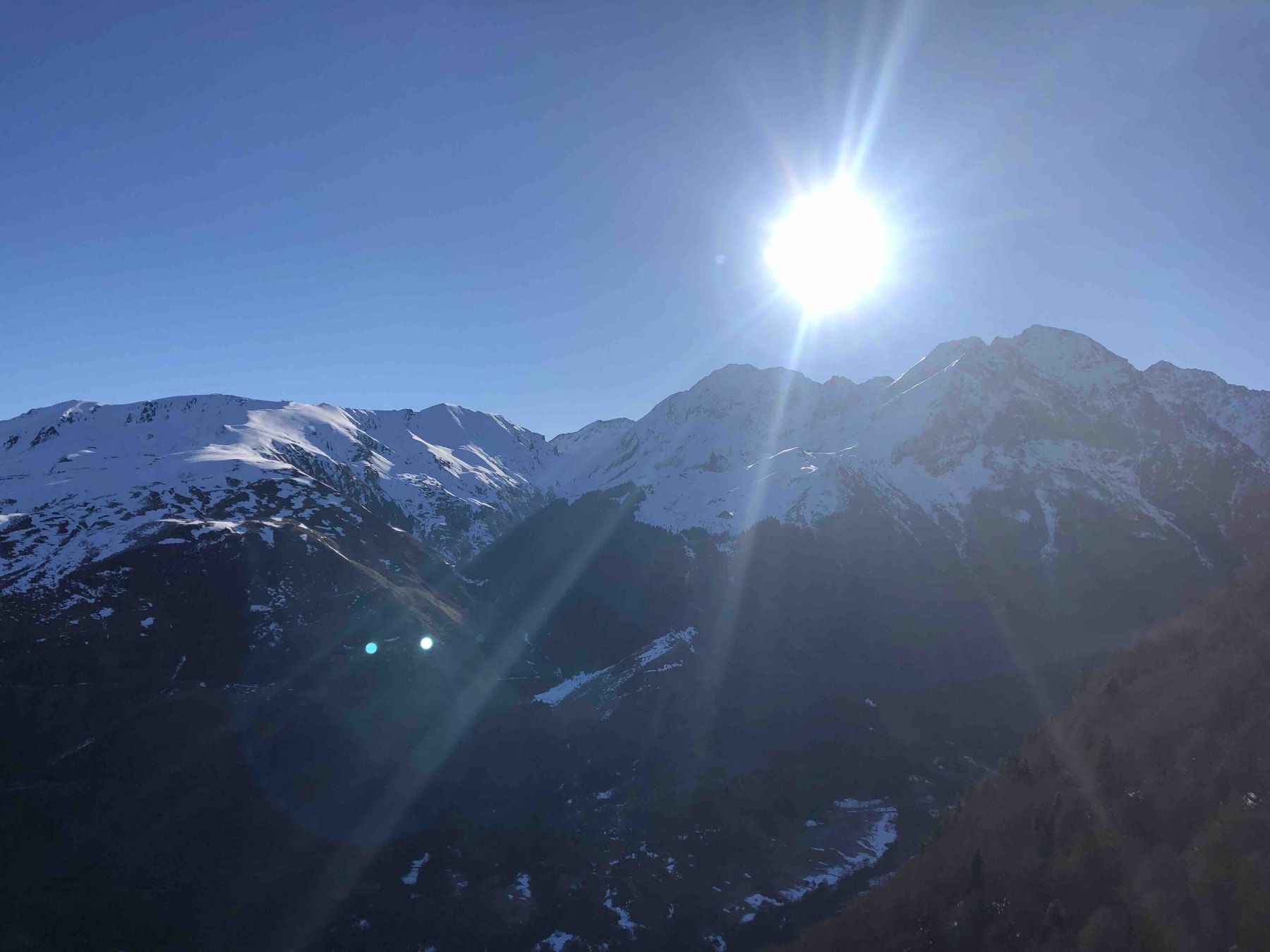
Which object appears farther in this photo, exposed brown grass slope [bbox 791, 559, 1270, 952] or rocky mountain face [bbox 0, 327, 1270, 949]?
rocky mountain face [bbox 0, 327, 1270, 949]

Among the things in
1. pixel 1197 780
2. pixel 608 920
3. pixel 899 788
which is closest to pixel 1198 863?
pixel 1197 780

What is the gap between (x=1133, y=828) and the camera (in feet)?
189

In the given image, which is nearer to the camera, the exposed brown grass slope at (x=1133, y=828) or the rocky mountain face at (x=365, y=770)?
the exposed brown grass slope at (x=1133, y=828)

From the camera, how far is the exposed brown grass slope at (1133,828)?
1868 inches

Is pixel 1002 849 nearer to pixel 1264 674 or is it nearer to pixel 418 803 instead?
pixel 1264 674

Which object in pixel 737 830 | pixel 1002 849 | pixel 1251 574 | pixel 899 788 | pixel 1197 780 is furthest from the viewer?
pixel 899 788

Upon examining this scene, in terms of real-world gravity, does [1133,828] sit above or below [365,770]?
above

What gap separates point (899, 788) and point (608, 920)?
253 feet

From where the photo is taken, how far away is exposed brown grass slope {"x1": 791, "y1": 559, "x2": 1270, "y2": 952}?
156 feet

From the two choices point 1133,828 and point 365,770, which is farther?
point 365,770

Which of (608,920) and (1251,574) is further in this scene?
(608,920)

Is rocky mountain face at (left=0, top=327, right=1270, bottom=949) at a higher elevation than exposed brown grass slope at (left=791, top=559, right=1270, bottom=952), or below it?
below

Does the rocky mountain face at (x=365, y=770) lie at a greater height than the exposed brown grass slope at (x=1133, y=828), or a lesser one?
lesser

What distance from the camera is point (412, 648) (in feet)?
607
